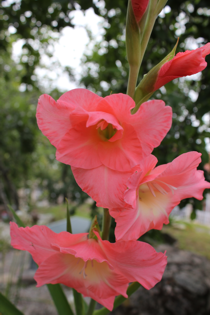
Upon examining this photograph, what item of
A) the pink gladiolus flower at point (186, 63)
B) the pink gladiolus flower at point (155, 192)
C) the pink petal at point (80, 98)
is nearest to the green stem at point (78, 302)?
the pink gladiolus flower at point (155, 192)

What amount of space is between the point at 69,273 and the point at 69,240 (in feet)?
0.32

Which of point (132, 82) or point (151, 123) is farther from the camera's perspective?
point (132, 82)

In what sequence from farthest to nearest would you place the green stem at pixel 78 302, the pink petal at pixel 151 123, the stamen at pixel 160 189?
the green stem at pixel 78 302 → the stamen at pixel 160 189 → the pink petal at pixel 151 123

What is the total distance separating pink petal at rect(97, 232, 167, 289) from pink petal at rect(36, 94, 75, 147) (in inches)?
11.4

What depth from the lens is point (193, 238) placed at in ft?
17.9

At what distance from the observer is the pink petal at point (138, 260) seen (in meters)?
0.51

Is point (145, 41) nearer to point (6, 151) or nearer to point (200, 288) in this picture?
point (200, 288)

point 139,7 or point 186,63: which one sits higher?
point 139,7

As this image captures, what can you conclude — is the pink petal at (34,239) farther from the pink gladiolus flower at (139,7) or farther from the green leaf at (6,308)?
the pink gladiolus flower at (139,7)

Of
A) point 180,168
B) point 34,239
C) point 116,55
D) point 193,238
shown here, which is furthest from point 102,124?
point 193,238

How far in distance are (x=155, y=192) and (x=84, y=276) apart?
0.93 feet

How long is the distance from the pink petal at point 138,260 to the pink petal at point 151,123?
8.9 inches

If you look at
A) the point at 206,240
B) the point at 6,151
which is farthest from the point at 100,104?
the point at 6,151

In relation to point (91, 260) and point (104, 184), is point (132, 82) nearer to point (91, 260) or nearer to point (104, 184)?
point (104, 184)
